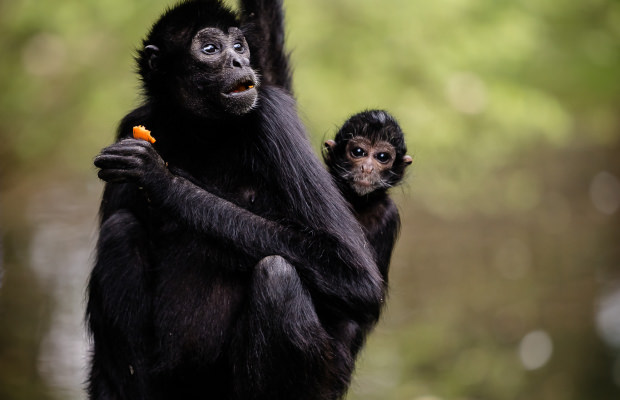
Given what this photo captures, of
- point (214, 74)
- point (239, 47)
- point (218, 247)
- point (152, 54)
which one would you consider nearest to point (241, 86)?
point (214, 74)

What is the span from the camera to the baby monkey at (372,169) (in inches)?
257

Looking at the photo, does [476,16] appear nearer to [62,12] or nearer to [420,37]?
[420,37]

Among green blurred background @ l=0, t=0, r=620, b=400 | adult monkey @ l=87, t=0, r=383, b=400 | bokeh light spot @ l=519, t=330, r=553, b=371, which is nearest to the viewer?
adult monkey @ l=87, t=0, r=383, b=400

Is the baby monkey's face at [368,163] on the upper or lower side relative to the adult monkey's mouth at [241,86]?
upper

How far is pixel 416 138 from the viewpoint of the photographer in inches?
451

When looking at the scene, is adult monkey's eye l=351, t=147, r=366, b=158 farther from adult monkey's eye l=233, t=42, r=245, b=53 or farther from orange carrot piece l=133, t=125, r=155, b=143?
orange carrot piece l=133, t=125, r=155, b=143

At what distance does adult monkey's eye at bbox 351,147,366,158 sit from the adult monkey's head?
1.32 m

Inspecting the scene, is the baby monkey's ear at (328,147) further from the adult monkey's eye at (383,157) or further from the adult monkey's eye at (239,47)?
the adult monkey's eye at (239,47)

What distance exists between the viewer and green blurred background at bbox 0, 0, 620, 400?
34.3 ft

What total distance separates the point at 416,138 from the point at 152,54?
6.19 metres

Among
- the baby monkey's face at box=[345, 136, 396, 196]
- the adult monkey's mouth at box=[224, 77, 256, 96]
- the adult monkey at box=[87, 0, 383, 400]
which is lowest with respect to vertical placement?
the adult monkey at box=[87, 0, 383, 400]

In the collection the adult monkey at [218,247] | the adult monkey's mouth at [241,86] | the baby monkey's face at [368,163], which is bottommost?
the adult monkey at [218,247]

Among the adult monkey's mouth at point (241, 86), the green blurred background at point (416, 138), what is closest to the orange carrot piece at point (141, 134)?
the adult monkey's mouth at point (241, 86)

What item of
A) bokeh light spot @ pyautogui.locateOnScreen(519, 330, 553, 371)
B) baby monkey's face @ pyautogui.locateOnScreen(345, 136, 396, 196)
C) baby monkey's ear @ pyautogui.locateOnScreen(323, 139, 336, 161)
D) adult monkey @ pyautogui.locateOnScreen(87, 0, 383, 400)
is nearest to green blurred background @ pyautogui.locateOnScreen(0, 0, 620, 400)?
bokeh light spot @ pyautogui.locateOnScreen(519, 330, 553, 371)
